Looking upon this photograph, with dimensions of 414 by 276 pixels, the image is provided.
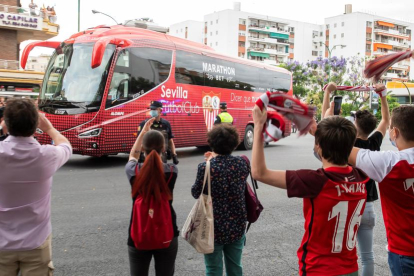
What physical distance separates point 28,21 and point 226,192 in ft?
117

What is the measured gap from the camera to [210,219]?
3.12m

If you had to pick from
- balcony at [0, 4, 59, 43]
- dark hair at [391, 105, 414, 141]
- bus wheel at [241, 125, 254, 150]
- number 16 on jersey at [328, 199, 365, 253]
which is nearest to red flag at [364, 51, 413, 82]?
dark hair at [391, 105, 414, 141]

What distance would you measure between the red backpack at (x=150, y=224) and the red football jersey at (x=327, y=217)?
3.45ft

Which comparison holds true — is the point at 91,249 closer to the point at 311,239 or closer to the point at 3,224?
the point at 3,224

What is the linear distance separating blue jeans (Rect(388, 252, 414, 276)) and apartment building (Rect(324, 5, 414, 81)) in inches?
3699

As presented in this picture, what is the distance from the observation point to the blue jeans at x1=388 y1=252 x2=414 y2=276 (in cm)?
244

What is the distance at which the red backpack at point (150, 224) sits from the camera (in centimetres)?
290

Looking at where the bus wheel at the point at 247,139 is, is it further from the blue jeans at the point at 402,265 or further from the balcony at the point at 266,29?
the balcony at the point at 266,29

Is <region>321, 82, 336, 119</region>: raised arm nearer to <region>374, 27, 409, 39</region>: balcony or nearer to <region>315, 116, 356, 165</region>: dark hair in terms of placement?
<region>315, 116, 356, 165</region>: dark hair

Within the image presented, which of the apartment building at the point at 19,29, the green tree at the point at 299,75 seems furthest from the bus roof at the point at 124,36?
the green tree at the point at 299,75

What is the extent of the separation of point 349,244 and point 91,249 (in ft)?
10.9

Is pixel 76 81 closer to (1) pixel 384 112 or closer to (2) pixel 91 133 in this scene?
(2) pixel 91 133

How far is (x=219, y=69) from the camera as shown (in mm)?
15500

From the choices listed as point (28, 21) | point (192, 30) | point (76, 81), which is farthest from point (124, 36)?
point (192, 30)
